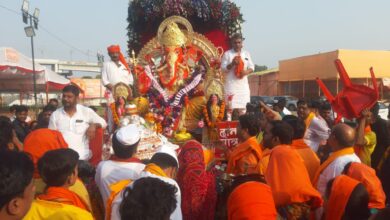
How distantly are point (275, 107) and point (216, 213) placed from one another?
453 centimetres

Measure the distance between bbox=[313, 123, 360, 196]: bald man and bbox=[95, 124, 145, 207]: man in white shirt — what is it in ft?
5.18

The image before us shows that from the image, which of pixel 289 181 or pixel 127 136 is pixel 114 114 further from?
pixel 289 181

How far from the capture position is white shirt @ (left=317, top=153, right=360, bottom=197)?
3.44 metres

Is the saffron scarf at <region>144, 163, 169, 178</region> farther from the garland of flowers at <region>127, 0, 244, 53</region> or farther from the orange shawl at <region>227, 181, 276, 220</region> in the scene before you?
the garland of flowers at <region>127, 0, 244, 53</region>

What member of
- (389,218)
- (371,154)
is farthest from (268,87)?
(389,218)

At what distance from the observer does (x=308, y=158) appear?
4.07 metres

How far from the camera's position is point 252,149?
393 cm

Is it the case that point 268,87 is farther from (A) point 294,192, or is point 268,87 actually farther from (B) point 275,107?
(A) point 294,192

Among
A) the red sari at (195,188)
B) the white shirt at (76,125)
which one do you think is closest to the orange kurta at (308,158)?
the red sari at (195,188)

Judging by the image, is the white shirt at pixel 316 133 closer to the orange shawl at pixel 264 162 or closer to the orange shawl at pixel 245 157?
the orange shawl at pixel 245 157

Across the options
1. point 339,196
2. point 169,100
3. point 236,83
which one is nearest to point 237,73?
point 236,83

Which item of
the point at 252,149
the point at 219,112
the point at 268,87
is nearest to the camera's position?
the point at 252,149

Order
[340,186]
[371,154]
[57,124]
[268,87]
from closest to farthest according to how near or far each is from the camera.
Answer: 1. [340,186]
2. [371,154]
3. [57,124]
4. [268,87]

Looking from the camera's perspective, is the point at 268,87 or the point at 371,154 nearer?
the point at 371,154
